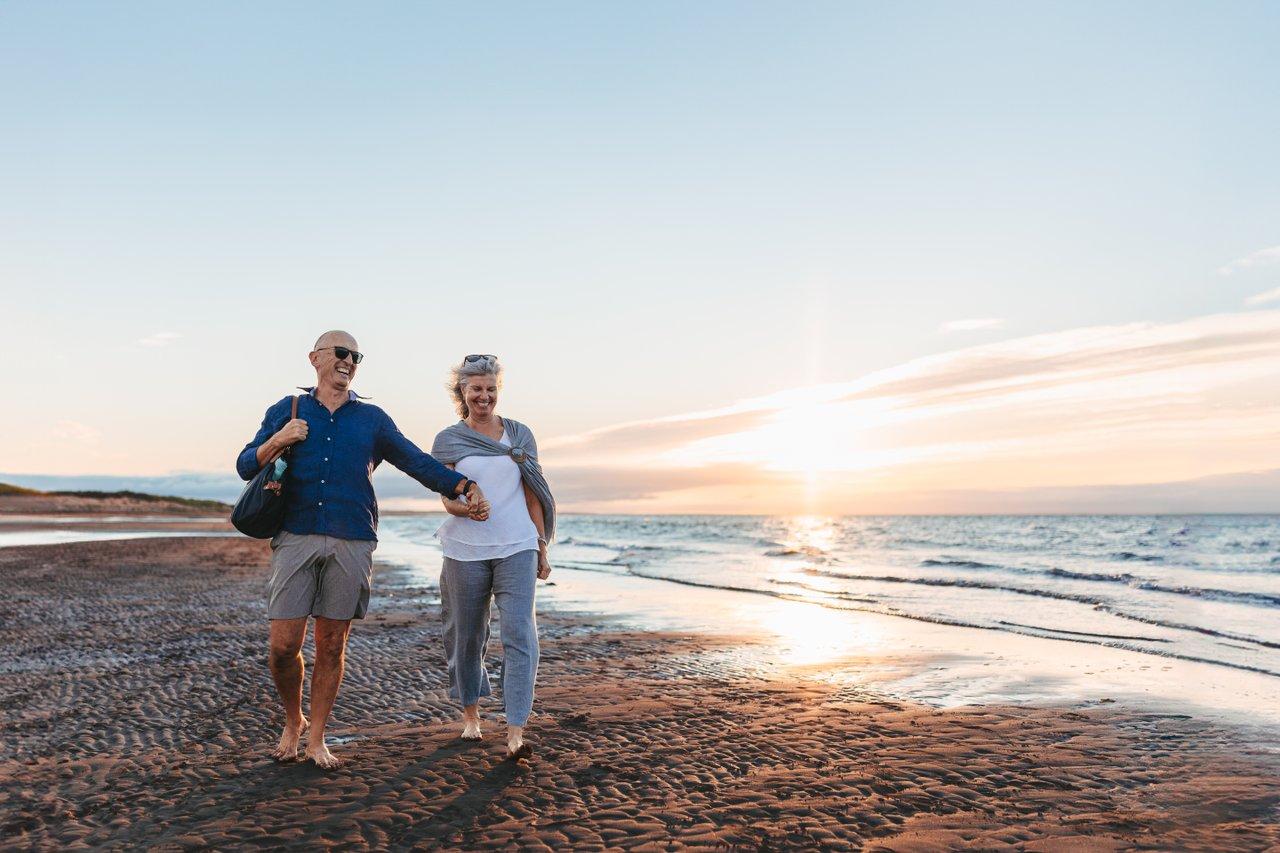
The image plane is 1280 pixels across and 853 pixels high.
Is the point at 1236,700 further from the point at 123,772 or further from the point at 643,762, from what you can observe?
the point at 123,772

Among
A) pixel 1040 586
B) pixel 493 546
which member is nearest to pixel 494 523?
pixel 493 546

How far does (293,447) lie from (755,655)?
6.32 meters

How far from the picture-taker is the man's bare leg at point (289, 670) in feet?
15.1

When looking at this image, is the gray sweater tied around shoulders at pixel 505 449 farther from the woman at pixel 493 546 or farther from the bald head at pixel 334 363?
the bald head at pixel 334 363

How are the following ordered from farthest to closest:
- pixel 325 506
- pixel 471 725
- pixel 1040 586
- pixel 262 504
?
pixel 1040 586
pixel 471 725
pixel 325 506
pixel 262 504

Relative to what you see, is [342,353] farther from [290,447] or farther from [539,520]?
[539,520]

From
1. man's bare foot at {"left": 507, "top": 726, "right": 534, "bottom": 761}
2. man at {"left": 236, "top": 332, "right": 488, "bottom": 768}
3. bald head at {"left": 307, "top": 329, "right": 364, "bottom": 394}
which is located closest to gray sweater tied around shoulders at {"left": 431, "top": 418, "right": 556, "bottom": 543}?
man at {"left": 236, "top": 332, "right": 488, "bottom": 768}

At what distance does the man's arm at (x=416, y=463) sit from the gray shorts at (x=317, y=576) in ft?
1.55

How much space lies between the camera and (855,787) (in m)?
4.67

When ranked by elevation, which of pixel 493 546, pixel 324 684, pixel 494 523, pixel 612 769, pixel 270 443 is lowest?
pixel 612 769

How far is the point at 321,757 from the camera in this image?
15.7 ft

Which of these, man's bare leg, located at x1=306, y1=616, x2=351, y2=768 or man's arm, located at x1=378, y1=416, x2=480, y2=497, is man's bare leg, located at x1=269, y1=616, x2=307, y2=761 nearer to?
man's bare leg, located at x1=306, y1=616, x2=351, y2=768

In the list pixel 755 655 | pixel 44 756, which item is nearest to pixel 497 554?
pixel 44 756

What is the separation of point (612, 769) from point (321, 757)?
5.42 ft
